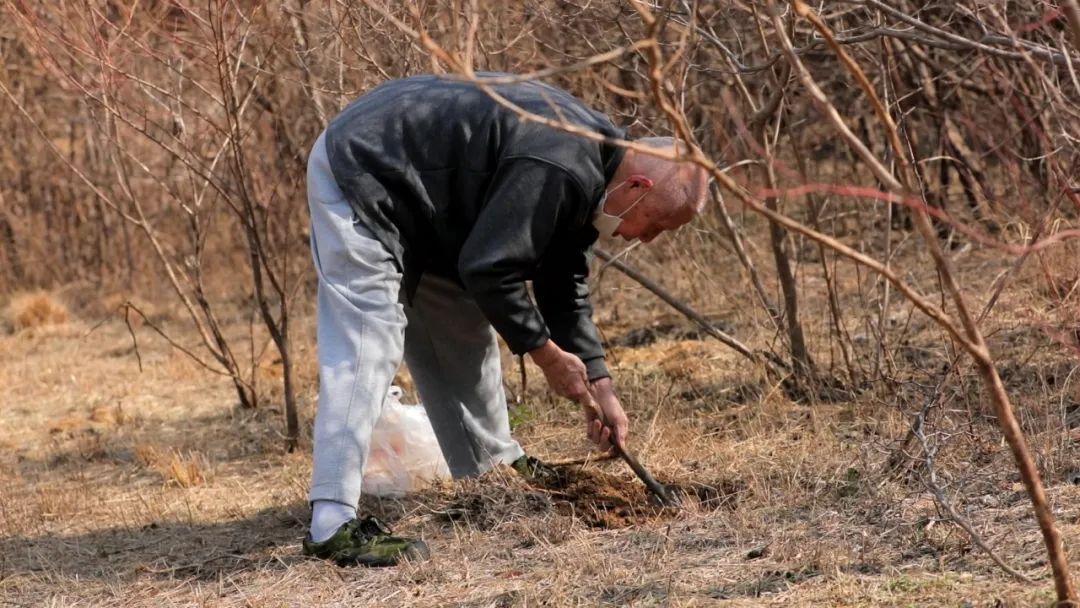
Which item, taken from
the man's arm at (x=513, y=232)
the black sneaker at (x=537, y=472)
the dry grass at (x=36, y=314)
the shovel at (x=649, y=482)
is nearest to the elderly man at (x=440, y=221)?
the man's arm at (x=513, y=232)

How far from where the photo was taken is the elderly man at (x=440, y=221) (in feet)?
12.6

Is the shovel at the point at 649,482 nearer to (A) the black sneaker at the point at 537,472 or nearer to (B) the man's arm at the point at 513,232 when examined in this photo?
(A) the black sneaker at the point at 537,472

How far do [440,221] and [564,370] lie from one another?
0.55 meters

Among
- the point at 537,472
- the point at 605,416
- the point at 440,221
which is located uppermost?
the point at 440,221

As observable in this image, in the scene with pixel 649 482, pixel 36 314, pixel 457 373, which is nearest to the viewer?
pixel 649 482

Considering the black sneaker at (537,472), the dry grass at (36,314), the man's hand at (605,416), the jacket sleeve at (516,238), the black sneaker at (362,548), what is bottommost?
the dry grass at (36,314)

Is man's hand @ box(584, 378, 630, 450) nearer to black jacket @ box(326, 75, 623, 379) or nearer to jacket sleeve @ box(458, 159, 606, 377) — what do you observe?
black jacket @ box(326, 75, 623, 379)

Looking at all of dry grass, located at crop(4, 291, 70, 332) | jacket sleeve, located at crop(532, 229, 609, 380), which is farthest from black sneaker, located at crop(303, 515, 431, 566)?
dry grass, located at crop(4, 291, 70, 332)

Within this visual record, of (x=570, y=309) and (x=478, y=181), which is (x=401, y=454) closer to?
(x=570, y=309)

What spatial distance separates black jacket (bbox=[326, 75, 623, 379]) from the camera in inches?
150

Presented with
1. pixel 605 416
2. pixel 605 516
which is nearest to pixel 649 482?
pixel 605 516

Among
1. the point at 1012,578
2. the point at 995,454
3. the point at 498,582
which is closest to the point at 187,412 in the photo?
the point at 498,582

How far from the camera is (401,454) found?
5023 mm

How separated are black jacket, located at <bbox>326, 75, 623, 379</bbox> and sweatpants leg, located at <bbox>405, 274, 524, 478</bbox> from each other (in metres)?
0.29
